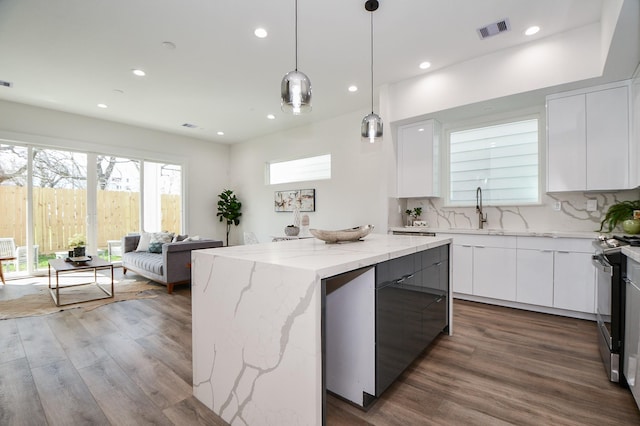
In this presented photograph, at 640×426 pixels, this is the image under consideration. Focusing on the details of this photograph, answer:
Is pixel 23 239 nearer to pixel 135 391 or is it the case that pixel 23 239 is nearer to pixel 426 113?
pixel 135 391

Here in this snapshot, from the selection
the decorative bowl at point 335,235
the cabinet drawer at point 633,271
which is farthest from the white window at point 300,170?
the cabinet drawer at point 633,271

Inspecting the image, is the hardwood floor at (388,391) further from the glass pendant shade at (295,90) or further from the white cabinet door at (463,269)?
the glass pendant shade at (295,90)

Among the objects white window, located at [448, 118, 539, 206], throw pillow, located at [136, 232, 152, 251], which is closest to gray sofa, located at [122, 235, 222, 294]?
throw pillow, located at [136, 232, 152, 251]

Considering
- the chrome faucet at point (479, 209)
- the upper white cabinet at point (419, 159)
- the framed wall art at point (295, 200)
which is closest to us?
the chrome faucet at point (479, 209)

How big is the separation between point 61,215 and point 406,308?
21.5 feet

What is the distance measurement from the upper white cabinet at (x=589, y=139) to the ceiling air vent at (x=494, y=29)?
97 centimetres

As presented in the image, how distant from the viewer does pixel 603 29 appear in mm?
2676

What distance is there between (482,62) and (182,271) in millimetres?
4876

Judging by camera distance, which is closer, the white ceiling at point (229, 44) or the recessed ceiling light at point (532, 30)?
the white ceiling at point (229, 44)

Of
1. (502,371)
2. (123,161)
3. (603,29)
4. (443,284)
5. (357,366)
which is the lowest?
(502,371)

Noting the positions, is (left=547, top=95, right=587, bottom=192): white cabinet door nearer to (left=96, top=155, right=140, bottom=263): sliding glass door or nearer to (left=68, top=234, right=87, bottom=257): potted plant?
(left=68, top=234, right=87, bottom=257): potted plant

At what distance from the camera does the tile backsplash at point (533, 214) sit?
3.34m

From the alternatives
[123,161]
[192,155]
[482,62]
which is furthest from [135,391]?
[192,155]

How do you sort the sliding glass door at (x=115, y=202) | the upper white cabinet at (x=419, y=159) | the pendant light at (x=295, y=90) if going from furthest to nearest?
1. the sliding glass door at (x=115, y=202)
2. the upper white cabinet at (x=419, y=159)
3. the pendant light at (x=295, y=90)
